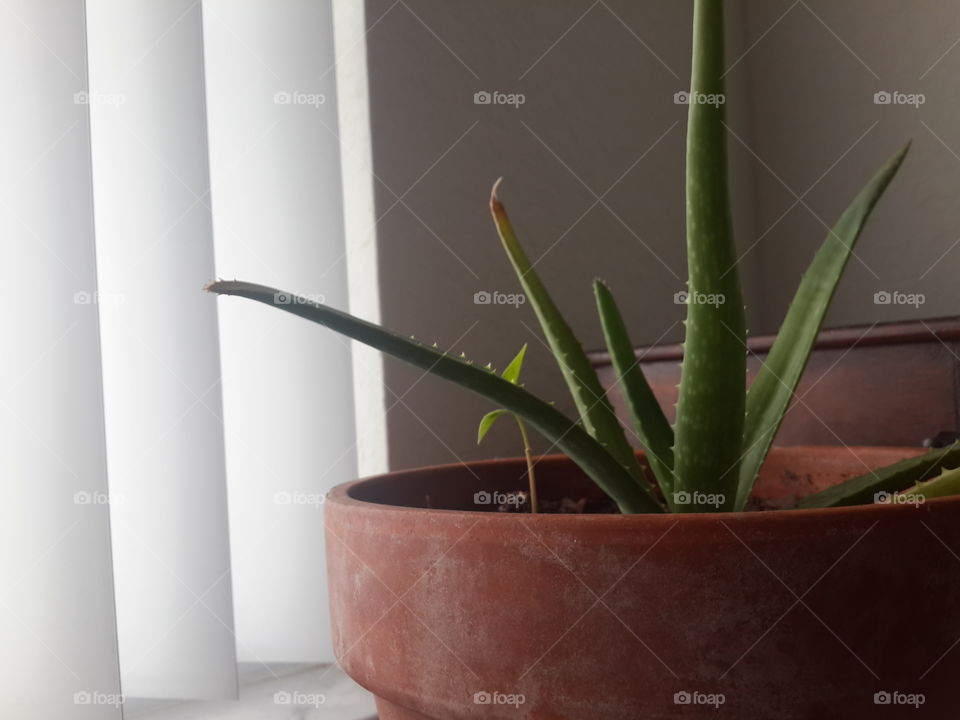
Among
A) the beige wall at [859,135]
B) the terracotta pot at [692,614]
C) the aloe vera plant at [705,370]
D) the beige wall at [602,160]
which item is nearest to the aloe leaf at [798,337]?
the aloe vera plant at [705,370]

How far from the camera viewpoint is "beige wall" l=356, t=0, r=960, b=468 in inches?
33.8

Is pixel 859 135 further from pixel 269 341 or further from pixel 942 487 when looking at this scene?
pixel 942 487

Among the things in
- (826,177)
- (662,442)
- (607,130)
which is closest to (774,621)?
(662,442)

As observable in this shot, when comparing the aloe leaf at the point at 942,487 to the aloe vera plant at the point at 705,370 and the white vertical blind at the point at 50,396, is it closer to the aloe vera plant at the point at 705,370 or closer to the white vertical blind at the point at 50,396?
the aloe vera plant at the point at 705,370

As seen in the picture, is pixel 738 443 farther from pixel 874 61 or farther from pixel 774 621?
pixel 874 61

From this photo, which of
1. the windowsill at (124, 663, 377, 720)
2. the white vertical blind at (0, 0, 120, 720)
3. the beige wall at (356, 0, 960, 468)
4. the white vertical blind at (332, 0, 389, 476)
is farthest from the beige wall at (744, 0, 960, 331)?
the white vertical blind at (0, 0, 120, 720)

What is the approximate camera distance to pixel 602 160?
1063mm

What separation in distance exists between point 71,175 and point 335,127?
0.94 ft

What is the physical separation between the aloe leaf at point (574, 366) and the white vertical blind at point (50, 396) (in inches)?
13.7

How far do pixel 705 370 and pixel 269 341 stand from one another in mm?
537

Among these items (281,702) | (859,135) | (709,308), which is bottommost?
(281,702)

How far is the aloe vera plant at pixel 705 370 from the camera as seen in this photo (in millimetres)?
334

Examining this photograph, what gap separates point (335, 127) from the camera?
0.85 m

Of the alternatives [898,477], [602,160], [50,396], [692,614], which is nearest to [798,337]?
[898,477]
